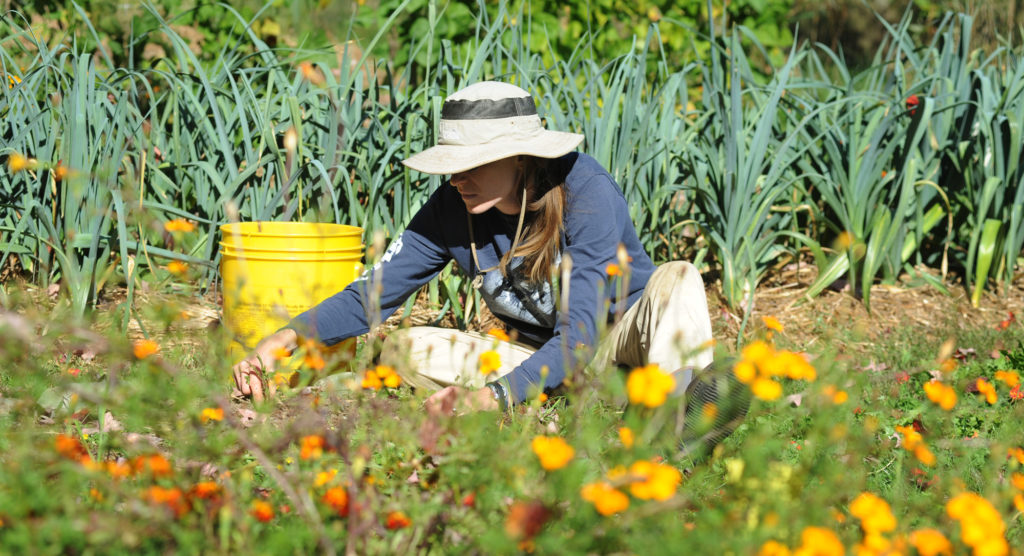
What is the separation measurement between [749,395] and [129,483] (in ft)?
3.78

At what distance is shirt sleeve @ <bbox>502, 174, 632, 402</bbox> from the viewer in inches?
77.1

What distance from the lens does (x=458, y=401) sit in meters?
1.62

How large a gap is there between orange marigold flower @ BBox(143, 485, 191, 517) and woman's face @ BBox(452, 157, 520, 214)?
46.5 inches

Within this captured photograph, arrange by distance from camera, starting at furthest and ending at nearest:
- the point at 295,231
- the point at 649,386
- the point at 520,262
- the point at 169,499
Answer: the point at 295,231
the point at 520,262
the point at 169,499
the point at 649,386

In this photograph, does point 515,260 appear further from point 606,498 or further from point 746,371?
point 606,498

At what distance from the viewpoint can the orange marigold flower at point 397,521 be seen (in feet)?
4.33

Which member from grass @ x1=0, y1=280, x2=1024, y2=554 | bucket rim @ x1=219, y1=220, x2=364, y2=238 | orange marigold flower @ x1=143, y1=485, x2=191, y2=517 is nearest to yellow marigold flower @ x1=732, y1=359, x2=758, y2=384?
grass @ x1=0, y1=280, x2=1024, y2=554

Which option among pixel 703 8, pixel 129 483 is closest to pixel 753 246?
pixel 129 483

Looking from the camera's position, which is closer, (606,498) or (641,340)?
(606,498)

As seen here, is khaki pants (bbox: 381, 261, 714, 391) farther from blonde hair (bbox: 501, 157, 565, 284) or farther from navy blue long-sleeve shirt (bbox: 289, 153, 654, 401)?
blonde hair (bbox: 501, 157, 565, 284)

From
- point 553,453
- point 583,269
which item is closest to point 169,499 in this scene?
point 553,453

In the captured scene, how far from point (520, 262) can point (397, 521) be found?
122 centimetres

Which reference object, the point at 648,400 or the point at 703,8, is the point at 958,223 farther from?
the point at 648,400

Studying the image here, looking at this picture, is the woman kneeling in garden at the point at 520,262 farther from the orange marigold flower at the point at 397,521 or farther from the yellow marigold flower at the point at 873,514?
the yellow marigold flower at the point at 873,514
